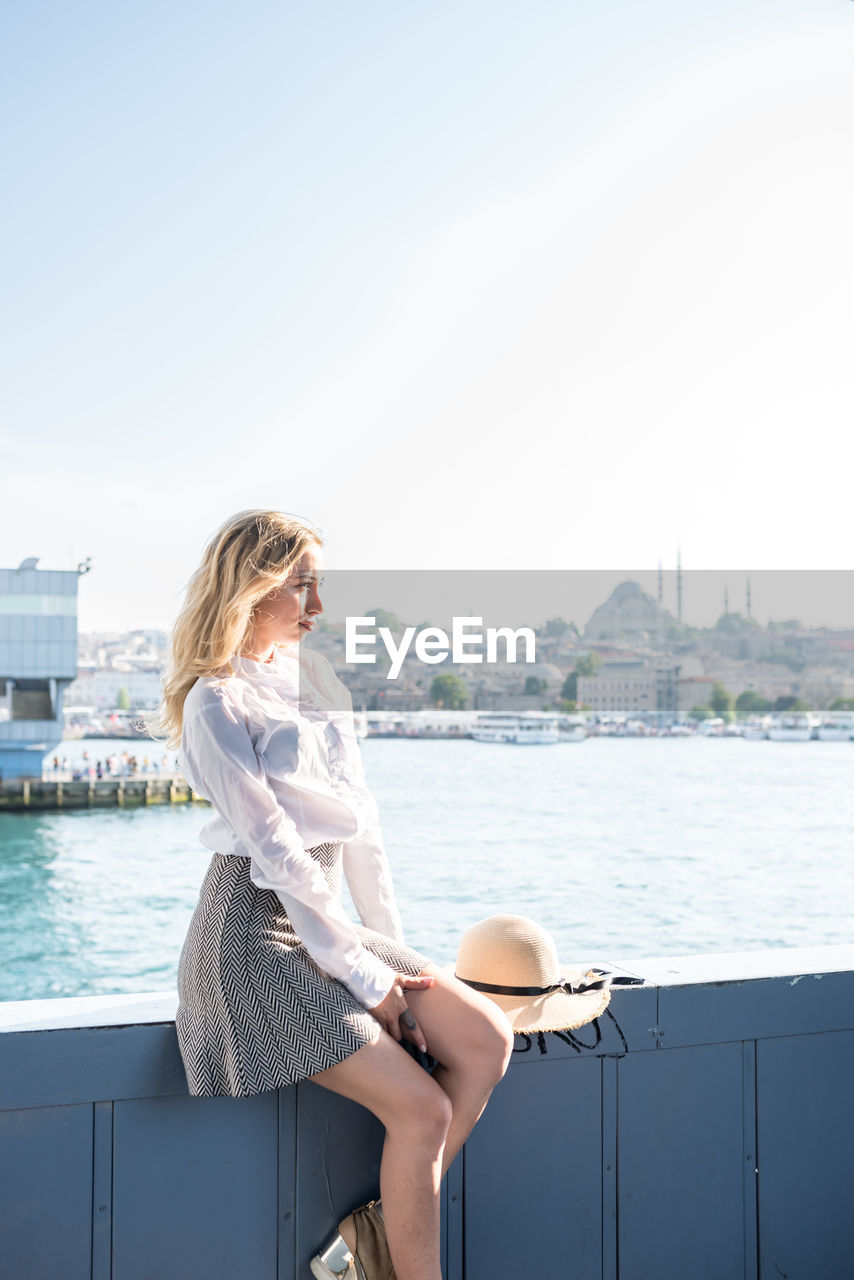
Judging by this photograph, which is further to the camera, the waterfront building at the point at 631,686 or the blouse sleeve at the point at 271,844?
the waterfront building at the point at 631,686

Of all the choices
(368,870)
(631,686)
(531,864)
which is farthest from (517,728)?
(368,870)

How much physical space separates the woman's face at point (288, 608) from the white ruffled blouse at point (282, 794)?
0.04 m

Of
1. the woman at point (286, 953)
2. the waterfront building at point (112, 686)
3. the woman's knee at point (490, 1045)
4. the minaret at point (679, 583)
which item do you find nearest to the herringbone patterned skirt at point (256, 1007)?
the woman at point (286, 953)

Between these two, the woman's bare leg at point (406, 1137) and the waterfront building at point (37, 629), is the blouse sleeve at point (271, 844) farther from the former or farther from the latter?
the waterfront building at point (37, 629)

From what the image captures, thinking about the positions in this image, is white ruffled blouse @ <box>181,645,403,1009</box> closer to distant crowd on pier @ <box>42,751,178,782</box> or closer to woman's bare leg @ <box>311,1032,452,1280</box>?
woman's bare leg @ <box>311,1032,452,1280</box>

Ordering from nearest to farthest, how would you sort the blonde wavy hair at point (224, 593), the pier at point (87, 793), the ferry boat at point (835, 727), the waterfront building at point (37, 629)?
the blonde wavy hair at point (224, 593) < the waterfront building at point (37, 629) < the pier at point (87, 793) < the ferry boat at point (835, 727)

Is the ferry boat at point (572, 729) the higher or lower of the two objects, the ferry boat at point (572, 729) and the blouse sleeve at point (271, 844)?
the lower

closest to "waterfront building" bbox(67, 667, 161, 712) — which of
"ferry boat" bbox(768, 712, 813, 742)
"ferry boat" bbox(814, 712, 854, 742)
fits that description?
"ferry boat" bbox(768, 712, 813, 742)

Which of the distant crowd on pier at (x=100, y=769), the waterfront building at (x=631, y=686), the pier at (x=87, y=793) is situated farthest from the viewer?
the waterfront building at (x=631, y=686)

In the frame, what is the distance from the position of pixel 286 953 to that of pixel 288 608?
0.47 meters

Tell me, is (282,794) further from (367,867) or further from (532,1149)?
(532,1149)

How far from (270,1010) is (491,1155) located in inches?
18.3

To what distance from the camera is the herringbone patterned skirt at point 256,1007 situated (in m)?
1.27

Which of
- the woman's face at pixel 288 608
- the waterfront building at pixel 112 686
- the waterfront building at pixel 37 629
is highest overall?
the waterfront building at pixel 37 629
